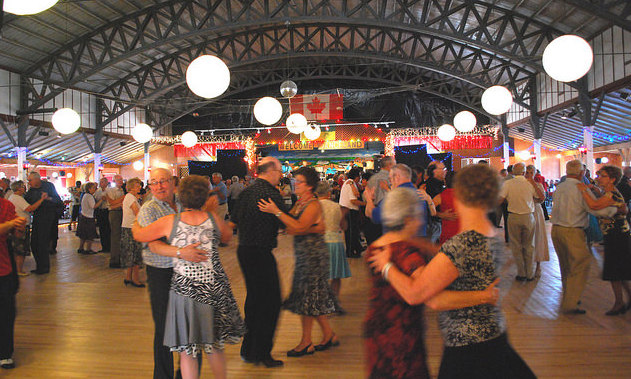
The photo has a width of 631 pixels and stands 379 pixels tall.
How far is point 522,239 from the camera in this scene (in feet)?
16.1

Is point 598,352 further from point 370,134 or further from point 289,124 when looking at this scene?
point 370,134

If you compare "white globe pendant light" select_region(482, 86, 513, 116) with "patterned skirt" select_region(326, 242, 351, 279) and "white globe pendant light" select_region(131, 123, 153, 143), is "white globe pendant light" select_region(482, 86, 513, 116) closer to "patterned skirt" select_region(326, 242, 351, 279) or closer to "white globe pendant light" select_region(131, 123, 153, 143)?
"patterned skirt" select_region(326, 242, 351, 279)

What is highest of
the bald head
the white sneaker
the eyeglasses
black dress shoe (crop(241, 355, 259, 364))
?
the bald head

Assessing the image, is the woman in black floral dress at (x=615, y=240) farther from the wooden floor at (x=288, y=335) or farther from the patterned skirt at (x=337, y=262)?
the patterned skirt at (x=337, y=262)

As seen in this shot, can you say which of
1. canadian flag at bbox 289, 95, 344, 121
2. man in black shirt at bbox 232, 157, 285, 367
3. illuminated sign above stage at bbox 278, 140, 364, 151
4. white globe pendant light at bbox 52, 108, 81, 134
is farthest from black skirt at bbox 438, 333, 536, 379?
illuminated sign above stage at bbox 278, 140, 364, 151

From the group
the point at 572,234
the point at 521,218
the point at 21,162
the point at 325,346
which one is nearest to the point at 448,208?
the point at 572,234

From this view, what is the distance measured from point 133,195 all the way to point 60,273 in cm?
213

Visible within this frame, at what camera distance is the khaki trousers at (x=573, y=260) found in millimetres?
3680

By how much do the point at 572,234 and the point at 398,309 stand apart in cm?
290

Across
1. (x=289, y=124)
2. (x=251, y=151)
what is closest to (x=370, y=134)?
(x=251, y=151)

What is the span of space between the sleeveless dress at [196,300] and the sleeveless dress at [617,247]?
3.48 metres

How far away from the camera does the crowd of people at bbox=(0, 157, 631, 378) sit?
142cm

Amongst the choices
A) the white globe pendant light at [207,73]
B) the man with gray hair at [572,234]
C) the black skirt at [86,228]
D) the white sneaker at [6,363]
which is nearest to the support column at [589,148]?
the man with gray hair at [572,234]

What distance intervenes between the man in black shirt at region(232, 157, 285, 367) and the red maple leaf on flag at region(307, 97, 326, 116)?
937 centimetres
